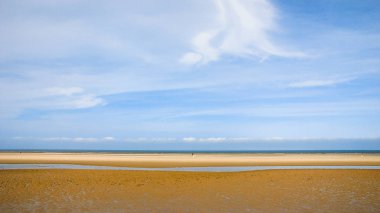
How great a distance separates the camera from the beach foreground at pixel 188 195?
15.4 metres

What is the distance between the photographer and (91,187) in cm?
2230

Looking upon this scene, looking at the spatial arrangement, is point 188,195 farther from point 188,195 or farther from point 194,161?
point 194,161

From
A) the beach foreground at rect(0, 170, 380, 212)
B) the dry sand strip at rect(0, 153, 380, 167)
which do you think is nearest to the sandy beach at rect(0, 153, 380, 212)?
the beach foreground at rect(0, 170, 380, 212)

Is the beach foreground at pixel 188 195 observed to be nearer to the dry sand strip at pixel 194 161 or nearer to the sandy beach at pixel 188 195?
the sandy beach at pixel 188 195

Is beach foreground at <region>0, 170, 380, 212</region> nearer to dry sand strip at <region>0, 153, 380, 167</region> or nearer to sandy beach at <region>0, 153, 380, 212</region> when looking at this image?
sandy beach at <region>0, 153, 380, 212</region>

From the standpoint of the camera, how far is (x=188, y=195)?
19.1 metres

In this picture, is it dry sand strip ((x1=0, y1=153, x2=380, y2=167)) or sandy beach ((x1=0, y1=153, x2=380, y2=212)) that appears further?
dry sand strip ((x1=0, y1=153, x2=380, y2=167))

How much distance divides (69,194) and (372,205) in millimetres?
15295

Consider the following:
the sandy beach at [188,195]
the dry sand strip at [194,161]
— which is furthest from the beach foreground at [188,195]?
the dry sand strip at [194,161]

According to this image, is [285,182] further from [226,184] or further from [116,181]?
[116,181]

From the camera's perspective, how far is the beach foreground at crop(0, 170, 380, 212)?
50.6 ft

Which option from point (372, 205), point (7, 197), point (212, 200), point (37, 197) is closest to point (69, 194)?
point (37, 197)

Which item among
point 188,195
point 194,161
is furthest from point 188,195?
point 194,161

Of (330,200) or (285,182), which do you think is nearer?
(330,200)
